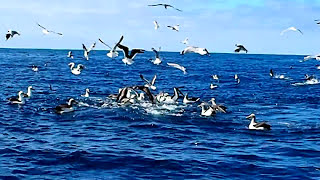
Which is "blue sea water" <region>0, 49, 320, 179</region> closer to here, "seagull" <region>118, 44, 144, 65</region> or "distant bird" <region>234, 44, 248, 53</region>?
"seagull" <region>118, 44, 144, 65</region>

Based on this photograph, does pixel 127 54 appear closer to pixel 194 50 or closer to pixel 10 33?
pixel 194 50

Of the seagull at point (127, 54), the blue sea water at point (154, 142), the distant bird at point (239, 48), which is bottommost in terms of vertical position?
the blue sea water at point (154, 142)

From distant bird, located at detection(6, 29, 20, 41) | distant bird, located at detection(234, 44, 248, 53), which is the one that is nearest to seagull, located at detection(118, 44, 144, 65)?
distant bird, located at detection(234, 44, 248, 53)

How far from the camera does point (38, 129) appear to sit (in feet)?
70.2

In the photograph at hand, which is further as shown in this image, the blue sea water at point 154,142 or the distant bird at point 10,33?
the distant bird at point 10,33

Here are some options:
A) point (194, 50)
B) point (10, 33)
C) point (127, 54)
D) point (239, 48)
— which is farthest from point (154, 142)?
point (10, 33)

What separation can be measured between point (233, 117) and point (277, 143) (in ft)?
21.7

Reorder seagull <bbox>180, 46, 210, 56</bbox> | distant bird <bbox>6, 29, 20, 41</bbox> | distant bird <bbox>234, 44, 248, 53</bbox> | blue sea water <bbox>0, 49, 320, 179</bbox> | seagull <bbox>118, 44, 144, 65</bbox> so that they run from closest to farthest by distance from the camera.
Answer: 1. blue sea water <bbox>0, 49, 320, 179</bbox>
2. seagull <bbox>180, 46, 210, 56</bbox>
3. seagull <bbox>118, 44, 144, 65</bbox>
4. distant bird <bbox>6, 29, 20, 41</bbox>
5. distant bird <bbox>234, 44, 248, 53</bbox>

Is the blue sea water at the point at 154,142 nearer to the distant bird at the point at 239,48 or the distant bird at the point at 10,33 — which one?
the distant bird at the point at 239,48

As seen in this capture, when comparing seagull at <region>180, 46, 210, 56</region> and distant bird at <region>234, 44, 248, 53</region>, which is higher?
distant bird at <region>234, 44, 248, 53</region>

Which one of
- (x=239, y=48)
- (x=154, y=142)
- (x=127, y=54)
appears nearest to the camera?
(x=154, y=142)

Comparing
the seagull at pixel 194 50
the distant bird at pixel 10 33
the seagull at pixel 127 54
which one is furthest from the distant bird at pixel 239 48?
the distant bird at pixel 10 33

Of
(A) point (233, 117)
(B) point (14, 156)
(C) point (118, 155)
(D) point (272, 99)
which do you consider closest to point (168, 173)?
(C) point (118, 155)

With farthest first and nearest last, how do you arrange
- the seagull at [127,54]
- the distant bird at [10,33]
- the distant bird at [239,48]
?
the distant bird at [239,48] → the distant bird at [10,33] → the seagull at [127,54]
